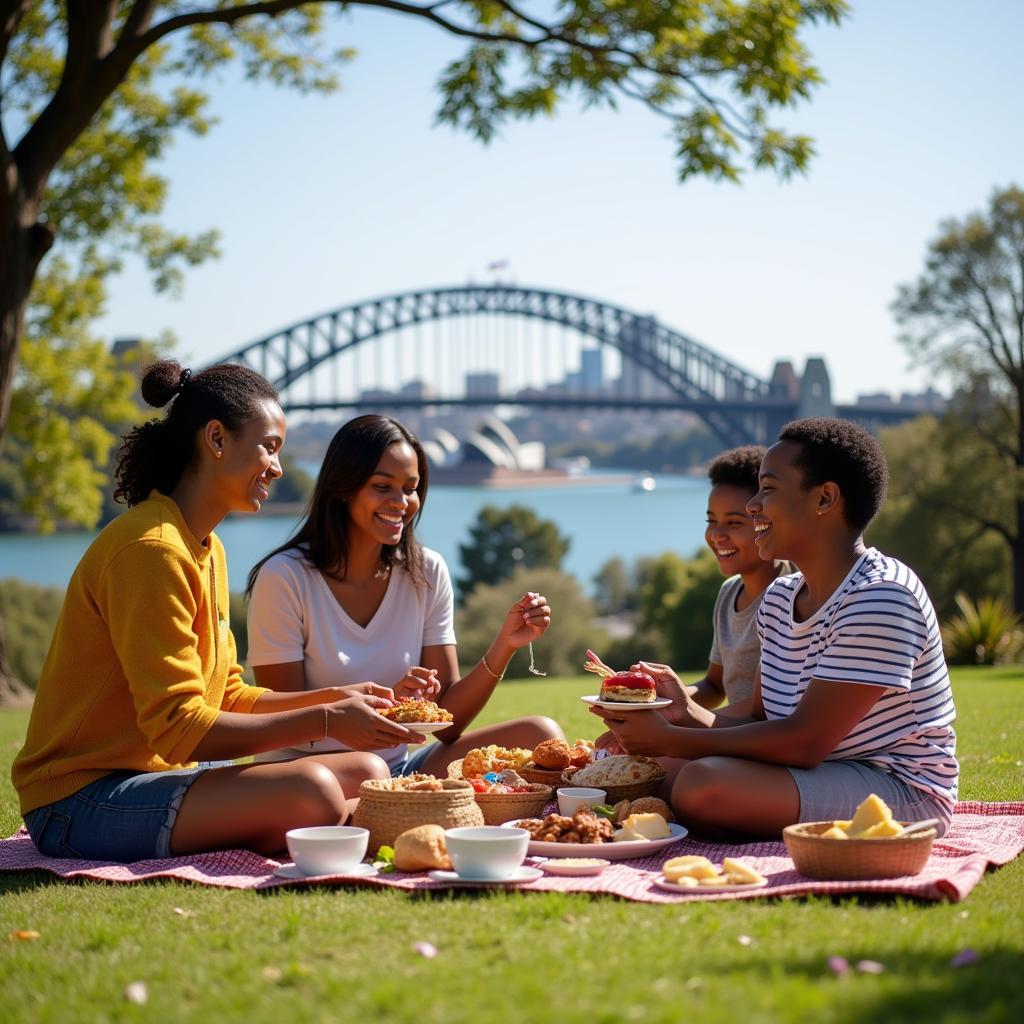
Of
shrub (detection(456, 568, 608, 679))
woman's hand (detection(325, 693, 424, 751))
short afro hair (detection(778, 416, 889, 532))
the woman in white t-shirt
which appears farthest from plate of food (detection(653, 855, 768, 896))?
shrub (detection(456, 568, 608, 679))

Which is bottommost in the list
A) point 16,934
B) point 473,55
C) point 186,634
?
point 16,934

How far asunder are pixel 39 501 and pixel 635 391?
199ft

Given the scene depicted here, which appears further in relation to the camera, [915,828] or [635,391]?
[635,391]

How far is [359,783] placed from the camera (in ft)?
12.6

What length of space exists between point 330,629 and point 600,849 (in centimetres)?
124

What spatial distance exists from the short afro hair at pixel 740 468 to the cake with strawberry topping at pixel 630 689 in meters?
1.12

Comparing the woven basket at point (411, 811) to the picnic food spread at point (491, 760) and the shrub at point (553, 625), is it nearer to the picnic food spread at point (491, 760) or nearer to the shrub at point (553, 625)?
the picnic food spread at point (491, 760)

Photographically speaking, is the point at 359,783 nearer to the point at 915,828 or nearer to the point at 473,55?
the point at 915,828

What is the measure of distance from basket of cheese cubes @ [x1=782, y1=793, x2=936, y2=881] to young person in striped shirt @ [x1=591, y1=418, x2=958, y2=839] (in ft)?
1.12

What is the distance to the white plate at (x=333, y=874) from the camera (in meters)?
3.25

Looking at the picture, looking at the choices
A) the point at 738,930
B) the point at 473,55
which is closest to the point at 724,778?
the point at 738,930

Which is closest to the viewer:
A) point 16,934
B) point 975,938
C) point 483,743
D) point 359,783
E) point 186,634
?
point 975,938

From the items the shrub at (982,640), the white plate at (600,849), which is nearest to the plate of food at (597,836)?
the white plate at (600,849)

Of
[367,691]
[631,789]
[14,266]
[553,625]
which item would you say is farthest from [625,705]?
[553,625]
